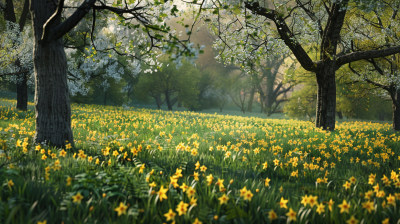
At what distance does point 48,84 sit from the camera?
16.7 feet

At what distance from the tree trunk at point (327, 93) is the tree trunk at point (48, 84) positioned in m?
9.96

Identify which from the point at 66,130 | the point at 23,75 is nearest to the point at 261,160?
the point at 66,130

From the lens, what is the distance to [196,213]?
257 cm

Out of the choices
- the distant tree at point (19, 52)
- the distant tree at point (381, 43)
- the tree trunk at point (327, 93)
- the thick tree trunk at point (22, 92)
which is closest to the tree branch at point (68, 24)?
the distant tree at point (19, 52)

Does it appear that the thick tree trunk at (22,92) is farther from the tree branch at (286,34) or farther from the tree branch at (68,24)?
the tree branch at (286,34)

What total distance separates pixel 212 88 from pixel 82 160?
42414 mm

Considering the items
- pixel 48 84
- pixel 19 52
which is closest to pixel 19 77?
pixel 19 52

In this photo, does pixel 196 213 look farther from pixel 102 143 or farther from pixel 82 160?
pixel 102 143

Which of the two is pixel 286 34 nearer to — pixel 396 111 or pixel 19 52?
pixel 396 111

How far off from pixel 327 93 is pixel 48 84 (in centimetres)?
1039

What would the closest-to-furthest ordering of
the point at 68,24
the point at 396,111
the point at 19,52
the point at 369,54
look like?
1. the point at 68,24
2. the point at 369,54
3. the point at 19,52
4. the point at 396,111

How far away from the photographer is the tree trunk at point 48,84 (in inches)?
200

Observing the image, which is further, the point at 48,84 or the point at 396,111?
the point at 396,111

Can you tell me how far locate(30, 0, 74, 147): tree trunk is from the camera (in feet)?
16.6
